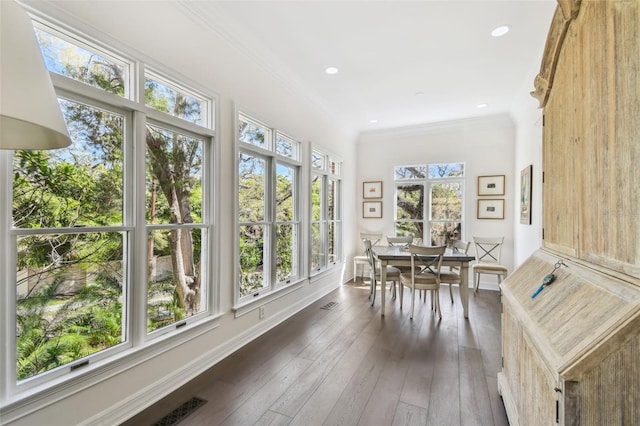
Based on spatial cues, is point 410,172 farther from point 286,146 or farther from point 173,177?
point 173,177

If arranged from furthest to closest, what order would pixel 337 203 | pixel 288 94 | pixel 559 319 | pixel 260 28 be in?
1. pixel 337 203
2. pixel 288 94
3. pixel 260 28
4. pixel 559 319

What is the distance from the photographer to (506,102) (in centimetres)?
460

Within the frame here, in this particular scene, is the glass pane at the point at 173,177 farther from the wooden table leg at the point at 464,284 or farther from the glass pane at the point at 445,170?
the glass pane at the point at 445,170

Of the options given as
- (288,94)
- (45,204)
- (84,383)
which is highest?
(288,94)

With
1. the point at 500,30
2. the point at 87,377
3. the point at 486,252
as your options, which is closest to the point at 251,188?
the point at 87,377

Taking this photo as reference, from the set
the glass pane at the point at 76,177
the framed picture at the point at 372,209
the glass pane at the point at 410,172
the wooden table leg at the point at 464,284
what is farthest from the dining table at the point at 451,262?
the glass pane at the point at 76,177

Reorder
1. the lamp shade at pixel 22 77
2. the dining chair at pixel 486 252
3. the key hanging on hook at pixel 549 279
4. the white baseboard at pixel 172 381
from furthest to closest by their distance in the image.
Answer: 1. the dining chair at pixel 486 252
2. the white baseboard at pixel 172 381
3. the key hanging on hook at pixel 549 279
4. the lamp shade at pixel 22 77

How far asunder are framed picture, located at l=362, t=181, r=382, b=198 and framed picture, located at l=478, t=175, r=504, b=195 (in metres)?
1.90

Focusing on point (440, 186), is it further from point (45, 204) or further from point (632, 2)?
point (45, 204)

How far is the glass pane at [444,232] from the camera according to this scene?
5.63 metres

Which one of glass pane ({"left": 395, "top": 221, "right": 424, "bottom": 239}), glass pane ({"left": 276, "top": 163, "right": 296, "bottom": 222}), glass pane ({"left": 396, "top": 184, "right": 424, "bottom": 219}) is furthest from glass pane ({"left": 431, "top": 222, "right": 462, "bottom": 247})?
glass pane ({"left": 276, "top": 163, "right": 296, "bottom": 222})

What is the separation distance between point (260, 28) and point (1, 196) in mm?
2368

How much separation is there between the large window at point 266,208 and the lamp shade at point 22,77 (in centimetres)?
197

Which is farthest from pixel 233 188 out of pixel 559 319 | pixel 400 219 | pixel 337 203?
pixel 400 219
